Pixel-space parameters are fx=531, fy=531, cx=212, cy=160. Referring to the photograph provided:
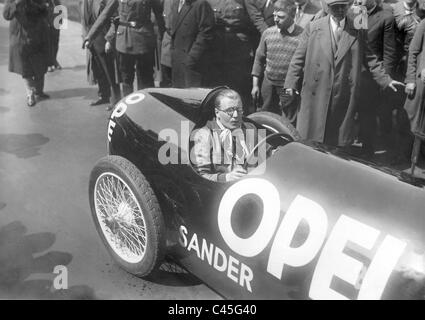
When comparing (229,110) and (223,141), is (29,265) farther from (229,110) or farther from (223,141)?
(229,110)

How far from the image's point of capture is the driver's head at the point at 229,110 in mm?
3771

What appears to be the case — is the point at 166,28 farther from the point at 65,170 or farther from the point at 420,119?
the point at 420,119

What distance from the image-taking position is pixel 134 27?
274 inches

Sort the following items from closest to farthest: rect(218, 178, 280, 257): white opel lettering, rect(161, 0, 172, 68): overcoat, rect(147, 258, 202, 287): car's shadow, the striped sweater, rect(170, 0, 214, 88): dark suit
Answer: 1. rect(218, 178, 280, 257): white opel lettering
2. rect(147, 258, 202, 287): car's shadow
3. the striped sweater
4. rect(170, 0, 214, 88): dark suit
5. rect(161, 0, 172, 68): overcoat

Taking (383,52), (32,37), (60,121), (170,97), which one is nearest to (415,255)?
(170,97)

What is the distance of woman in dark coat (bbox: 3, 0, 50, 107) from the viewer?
7.52 m

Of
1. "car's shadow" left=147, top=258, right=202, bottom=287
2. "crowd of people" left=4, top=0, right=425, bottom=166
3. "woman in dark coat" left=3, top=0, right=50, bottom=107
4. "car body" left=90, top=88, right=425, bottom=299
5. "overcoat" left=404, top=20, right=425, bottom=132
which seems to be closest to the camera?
"car body" left=90, top=88, right=425, bottom=299

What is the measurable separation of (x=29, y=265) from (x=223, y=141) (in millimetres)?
1773

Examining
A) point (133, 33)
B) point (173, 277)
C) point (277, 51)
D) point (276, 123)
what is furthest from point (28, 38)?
point (173, 277)

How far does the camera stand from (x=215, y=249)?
318 cm

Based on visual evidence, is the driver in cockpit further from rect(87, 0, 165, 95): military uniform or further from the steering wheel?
rect(87, 0, 165, 95): military uniform

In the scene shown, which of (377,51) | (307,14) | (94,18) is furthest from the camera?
(94,18)

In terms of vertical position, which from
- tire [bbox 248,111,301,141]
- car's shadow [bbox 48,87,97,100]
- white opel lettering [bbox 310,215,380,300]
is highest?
tire [bbox 248,111,301,141]

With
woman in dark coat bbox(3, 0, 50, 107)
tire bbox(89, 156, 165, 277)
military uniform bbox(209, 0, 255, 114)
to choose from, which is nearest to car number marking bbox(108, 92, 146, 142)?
tire bbox(89, 156, 165, 277)
